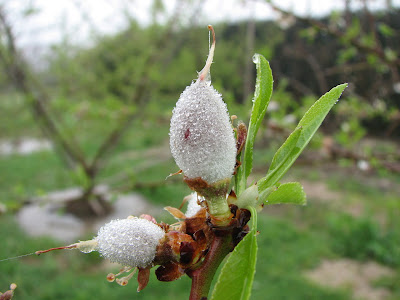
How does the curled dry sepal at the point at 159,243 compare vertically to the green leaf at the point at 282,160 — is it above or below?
below

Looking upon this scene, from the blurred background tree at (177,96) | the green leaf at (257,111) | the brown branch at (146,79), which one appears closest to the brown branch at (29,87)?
the blurred background tree at (177,96)

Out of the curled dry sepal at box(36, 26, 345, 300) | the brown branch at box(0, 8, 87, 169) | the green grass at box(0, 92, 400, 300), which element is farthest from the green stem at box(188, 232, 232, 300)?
the brown branch at box(0, 8, 87, 169)

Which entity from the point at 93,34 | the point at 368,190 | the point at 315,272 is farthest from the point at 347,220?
the point at 93,34

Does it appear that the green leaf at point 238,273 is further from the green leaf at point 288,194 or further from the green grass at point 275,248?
the green grass at point 275,248

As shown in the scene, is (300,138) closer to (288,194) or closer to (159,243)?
(288,194)

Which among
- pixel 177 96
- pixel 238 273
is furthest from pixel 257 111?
pixel 177 96

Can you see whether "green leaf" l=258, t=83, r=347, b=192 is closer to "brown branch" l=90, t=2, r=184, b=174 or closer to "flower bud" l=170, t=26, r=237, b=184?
"flower bud" l=170, t=26, r=237, b=184
